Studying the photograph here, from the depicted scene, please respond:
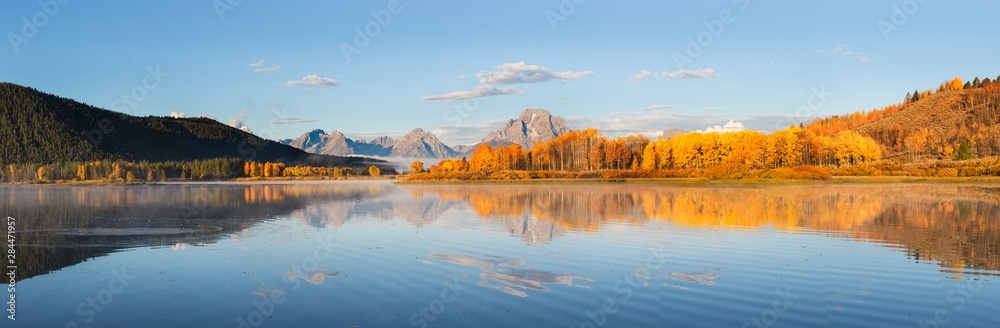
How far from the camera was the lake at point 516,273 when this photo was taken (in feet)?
45.4

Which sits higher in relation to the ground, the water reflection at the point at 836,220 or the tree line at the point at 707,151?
the tree line at the point at 707,151

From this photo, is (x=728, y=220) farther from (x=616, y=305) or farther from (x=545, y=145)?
(x=545, y=145)

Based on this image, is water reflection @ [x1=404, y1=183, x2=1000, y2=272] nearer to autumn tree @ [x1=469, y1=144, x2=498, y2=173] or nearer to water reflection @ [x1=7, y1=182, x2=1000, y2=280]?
water reflection @ [x1=7, y1=182, x2=1000, y2=280]

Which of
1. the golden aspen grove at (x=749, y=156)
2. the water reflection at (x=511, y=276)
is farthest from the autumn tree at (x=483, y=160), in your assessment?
the water reflection at (x=511, y=276)

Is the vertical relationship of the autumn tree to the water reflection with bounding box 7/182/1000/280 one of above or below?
above

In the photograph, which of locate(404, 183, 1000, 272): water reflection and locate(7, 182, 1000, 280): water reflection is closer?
locate(7, 182, 1000, 280): water reflection

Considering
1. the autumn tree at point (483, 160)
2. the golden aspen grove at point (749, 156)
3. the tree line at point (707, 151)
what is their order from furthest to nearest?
the autumn tree at point (483, 160) → the tree line at point (707, 151) → the golden aspen grove at point (749, 156)

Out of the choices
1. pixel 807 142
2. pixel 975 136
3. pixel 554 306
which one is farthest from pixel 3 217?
pixel 975 136

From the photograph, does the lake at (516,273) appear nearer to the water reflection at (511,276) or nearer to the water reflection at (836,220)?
the water reflection at (511,276)

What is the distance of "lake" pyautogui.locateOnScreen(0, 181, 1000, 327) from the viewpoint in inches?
545

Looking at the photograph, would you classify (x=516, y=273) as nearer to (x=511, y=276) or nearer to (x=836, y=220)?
(x=511, y=276)

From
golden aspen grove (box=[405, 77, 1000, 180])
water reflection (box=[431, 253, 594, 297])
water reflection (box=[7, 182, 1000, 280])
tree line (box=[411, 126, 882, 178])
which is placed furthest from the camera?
tree line (box=[411, 126, 882, 178])

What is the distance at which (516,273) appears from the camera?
18922 millimetres

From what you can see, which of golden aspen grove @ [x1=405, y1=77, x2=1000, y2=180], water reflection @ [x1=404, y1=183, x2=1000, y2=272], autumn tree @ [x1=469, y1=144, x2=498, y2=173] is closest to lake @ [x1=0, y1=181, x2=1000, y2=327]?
water reflection @ [x1=404, y1=183, x2=1000, y2=272]
